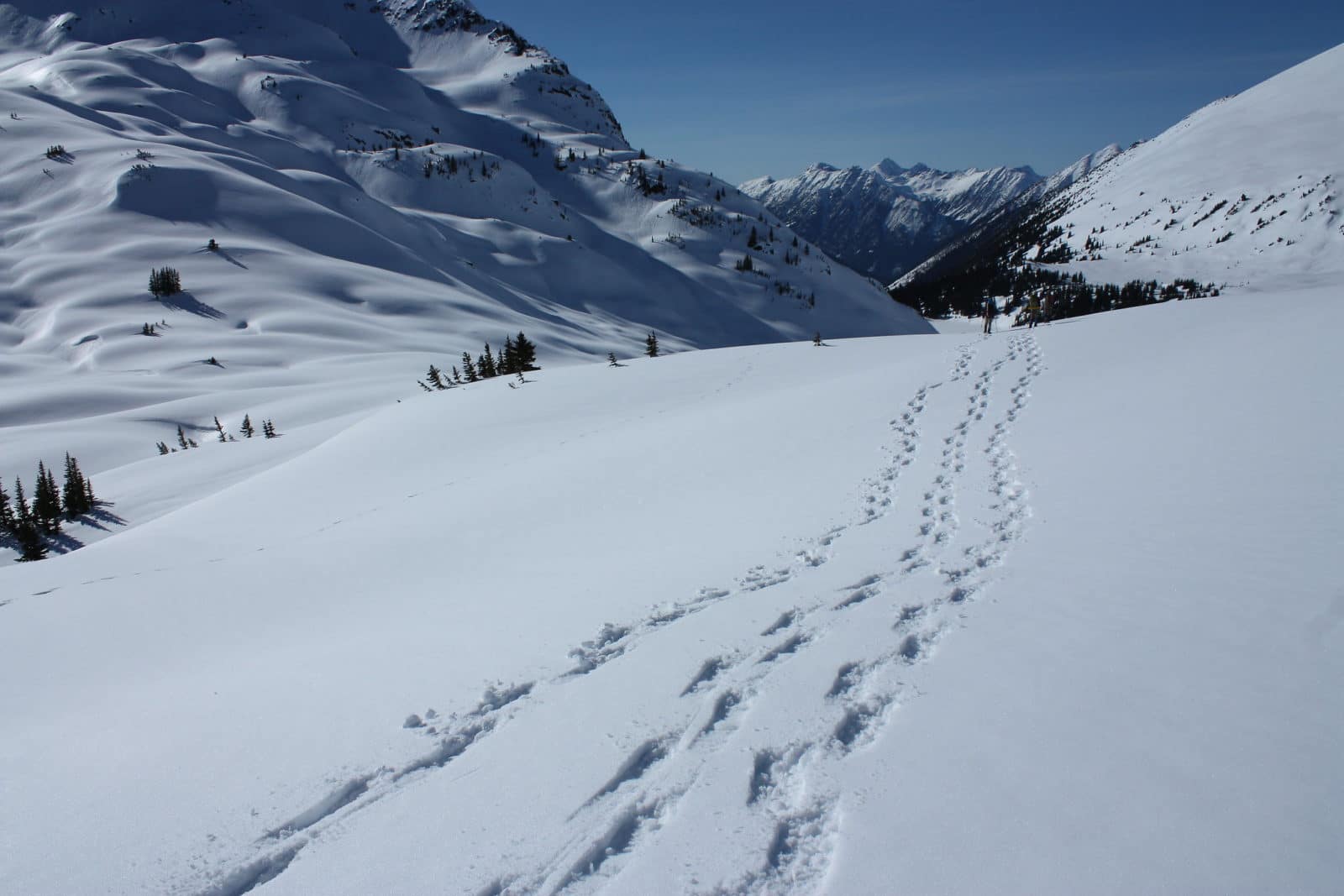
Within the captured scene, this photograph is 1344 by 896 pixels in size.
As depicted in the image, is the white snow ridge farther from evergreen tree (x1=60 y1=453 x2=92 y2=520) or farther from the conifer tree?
evergreen tree (x1=60 y1=453 x2=92 y2=520)

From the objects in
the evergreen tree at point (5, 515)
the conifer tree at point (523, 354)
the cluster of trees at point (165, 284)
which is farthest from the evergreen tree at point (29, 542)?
the cluster of trees at point (165, 284)

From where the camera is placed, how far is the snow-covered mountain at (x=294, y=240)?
67812 millimetres

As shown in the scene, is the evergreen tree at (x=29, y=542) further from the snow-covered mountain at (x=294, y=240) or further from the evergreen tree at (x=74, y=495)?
the snow-covered mountain at (x=294, y=240)

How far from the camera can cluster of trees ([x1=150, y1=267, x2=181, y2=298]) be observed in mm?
83125

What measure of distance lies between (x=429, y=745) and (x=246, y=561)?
8.28 m

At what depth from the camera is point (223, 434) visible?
140 feet

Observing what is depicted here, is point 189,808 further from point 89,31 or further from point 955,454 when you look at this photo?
point 89,31

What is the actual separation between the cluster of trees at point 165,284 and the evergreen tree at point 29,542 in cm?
6762

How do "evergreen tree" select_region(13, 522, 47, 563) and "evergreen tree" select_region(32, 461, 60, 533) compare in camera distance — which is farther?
"evergreen tree" select_region(32, 461, 60, 533)

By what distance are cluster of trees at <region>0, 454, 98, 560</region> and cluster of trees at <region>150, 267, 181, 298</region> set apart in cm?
6224

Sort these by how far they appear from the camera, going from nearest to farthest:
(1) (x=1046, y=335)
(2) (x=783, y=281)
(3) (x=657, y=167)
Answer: (1) (x=1046, y=335)
(2) (x=783, y=281)
(3) (x=657, y=167)

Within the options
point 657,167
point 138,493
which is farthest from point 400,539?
point 657,167

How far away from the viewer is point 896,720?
458cm

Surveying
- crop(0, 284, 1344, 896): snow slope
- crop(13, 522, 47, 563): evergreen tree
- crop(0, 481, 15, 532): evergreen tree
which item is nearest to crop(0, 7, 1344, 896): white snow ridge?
crop(0, 284, 1344, 896): snow slope
